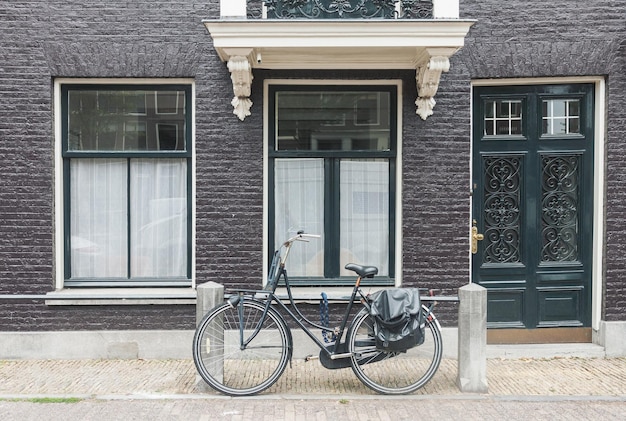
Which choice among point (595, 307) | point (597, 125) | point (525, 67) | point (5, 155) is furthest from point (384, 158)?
point (5, 155)

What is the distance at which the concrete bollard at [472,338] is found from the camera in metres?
5.84

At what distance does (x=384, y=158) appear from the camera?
24.8 feet

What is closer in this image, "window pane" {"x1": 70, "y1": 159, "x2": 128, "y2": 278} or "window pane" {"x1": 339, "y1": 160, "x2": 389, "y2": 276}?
"window pane" {"x1": 70, "y1": 159, "x2": 128, "y2": 278}

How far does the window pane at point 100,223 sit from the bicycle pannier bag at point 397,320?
3384 mm

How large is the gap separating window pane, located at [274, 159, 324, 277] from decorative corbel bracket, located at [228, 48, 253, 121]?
0.79 metres

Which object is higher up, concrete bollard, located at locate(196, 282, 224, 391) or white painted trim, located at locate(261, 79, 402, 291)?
white painted trim, located at locate(261, 79, 402, 291)

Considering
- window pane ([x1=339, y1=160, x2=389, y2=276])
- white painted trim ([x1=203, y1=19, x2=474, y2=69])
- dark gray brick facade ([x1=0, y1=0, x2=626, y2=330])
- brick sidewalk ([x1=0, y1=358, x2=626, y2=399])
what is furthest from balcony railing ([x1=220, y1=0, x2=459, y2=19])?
brick sidewalk ([x1=0, y1=358, x2=626, y2=399])

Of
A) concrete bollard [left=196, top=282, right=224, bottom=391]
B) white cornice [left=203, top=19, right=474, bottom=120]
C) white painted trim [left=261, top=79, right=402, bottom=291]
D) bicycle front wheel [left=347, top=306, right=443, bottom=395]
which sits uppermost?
white cornice [left=203, top=19, right=474, bottom=120]

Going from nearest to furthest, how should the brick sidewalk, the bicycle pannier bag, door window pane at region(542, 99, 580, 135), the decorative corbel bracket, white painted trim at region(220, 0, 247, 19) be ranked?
the bicycle pannier bag
the brick sidewalk
the decorative corbel bracket
white painted trim at region(220, 0, 247, 19)
door window pane at region(542, 99, 580, 135)

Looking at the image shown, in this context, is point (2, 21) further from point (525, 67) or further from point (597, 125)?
point (597, 125)

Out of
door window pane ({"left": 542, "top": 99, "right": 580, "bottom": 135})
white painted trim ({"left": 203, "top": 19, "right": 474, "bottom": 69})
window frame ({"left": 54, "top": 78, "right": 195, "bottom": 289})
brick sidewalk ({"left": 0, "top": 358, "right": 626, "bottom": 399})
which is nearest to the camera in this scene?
brick sidewalk ({"left": 0, "top": 358, "right": 626, "bottom": 399})

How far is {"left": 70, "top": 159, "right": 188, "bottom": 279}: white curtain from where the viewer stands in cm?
750

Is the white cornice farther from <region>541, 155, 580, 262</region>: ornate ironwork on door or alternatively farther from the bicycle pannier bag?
the bicycle pannier bag

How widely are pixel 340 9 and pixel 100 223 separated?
3.71m
